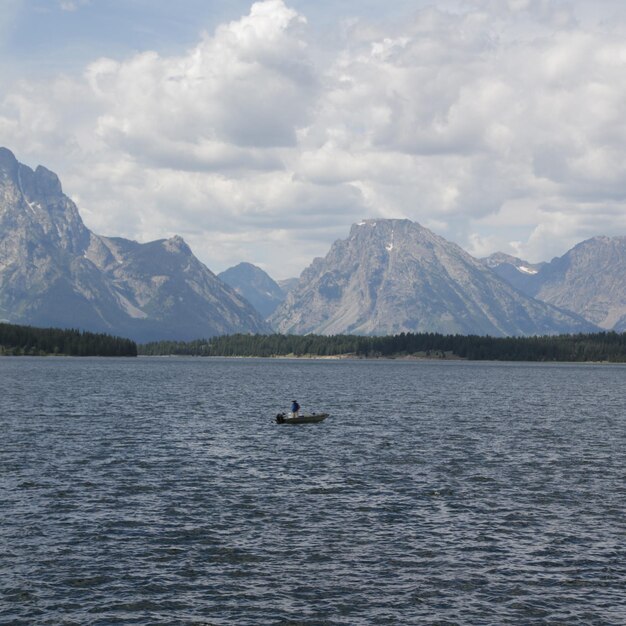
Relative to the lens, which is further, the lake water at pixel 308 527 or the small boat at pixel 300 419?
the small boat at pixel 300 419

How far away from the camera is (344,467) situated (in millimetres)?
81750

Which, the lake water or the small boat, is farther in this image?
the small boat

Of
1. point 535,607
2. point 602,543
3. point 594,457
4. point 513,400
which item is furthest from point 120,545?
point 513,400

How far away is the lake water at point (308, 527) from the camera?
1623 inches

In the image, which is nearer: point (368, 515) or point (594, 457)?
point (368, 515)

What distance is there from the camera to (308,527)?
184ft

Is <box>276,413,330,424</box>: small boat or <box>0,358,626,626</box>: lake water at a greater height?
<box>276,413,330,424</box>: small boat

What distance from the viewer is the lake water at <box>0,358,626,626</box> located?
41.2 m

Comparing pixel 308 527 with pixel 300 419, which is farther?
pixel 300 419

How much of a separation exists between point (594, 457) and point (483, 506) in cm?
3392

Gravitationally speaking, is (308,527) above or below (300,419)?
below

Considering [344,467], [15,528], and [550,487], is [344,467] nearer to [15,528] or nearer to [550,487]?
[550,487]

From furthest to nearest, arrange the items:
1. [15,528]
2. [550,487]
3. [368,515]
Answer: [550,487]
[368,515]
[15,528]

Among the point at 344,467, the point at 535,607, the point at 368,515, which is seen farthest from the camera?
the point at 344,467
